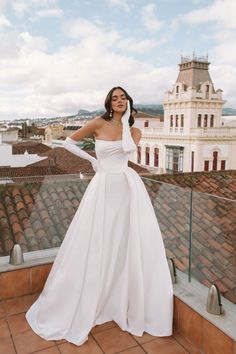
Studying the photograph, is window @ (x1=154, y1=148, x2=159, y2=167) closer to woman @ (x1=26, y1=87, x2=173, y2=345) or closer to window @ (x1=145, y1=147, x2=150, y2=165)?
window @ (x1=145, y1=147, x2=150, y2=165)

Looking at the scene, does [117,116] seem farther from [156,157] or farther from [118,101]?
[156,157]

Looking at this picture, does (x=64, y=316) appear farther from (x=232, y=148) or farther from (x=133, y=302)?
(x=232, y=148)

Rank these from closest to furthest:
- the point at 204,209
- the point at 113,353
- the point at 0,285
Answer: the point at 113,353 → the point at 204,209 → the point at 0,285

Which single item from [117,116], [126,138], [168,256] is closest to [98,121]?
[117,116]

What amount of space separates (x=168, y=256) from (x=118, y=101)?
123 centimetres

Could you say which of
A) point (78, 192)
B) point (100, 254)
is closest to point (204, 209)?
point (100, 254)

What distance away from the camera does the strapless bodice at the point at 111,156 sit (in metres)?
2.23

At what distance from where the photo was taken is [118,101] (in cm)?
229

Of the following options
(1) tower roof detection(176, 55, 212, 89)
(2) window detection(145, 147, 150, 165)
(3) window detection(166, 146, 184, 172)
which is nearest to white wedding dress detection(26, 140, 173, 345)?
(3) window detection(166, 146, 184, 172)

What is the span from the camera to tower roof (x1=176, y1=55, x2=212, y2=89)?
33438 millimetres

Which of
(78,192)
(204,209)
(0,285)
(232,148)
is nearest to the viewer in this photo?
(204,209)

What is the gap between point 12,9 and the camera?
27.0 ft

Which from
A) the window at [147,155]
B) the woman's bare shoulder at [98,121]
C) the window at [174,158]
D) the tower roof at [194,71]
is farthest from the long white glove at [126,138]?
the tower roof at [194,71]

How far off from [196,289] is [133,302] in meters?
0.45
